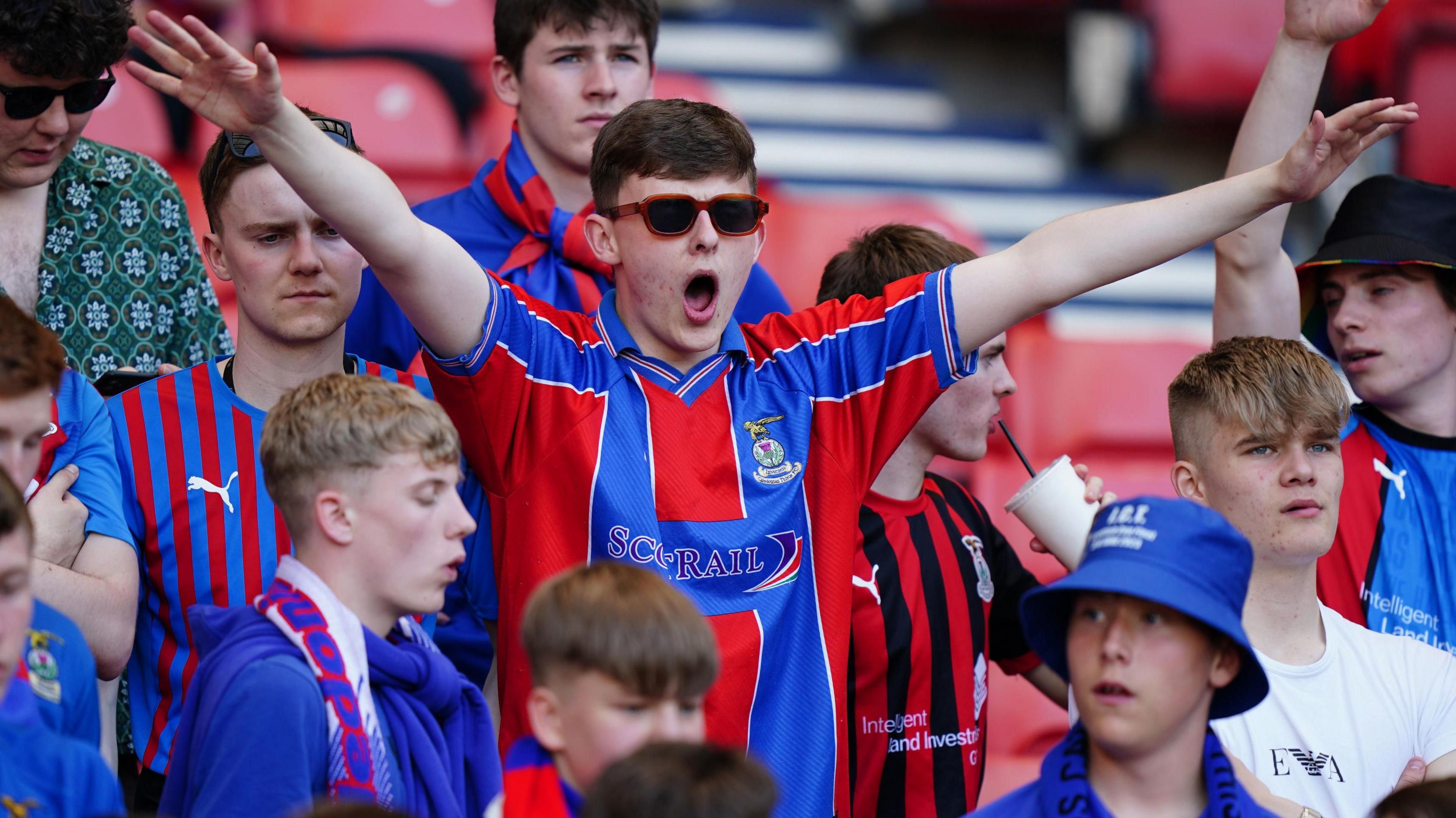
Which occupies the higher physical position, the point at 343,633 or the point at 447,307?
the point at 447,307

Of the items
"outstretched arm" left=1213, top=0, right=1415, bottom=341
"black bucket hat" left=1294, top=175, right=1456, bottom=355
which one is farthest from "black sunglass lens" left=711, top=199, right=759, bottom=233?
"black bucket hat" left=1294, top=175, right=1456, bottom=355

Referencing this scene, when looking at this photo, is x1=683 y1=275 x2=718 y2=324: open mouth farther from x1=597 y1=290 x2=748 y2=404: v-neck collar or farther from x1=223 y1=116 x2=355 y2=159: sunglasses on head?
x1=223 y1=116 x2=355 y2=159: sunglasses on head

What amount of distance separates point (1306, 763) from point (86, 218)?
2.36 meters

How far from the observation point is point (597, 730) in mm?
1889

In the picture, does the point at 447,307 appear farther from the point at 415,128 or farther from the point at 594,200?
the point at 415,128

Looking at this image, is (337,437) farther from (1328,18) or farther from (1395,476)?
(1395,476)

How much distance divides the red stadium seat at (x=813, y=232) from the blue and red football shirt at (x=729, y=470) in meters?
2.53

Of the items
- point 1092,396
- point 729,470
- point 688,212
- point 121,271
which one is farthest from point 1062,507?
point 1092,396

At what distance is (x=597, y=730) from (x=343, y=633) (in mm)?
383

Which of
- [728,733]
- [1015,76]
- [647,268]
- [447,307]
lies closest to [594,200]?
[647,268]

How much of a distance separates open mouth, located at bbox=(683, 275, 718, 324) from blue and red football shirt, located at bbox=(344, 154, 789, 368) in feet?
1.19

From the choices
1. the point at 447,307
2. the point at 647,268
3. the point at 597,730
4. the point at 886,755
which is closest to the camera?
the point at 597,730

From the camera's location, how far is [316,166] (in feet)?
6.97

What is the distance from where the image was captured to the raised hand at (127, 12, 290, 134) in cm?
207
